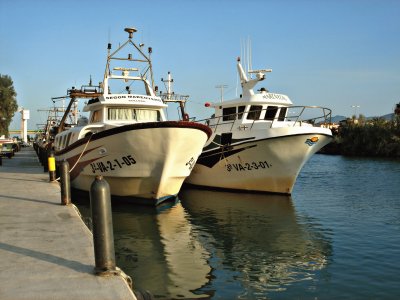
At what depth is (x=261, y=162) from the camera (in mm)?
18094

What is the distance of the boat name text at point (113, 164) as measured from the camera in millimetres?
13633

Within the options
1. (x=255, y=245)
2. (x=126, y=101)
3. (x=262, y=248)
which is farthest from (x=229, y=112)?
(x=262, y=248)

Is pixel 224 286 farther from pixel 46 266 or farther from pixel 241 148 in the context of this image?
pixel 241 148

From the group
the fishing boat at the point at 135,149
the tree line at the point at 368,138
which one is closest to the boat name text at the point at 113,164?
the fishing boat at the point at 135,149

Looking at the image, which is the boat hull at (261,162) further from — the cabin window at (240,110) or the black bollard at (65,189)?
the black bollard at (65,189)

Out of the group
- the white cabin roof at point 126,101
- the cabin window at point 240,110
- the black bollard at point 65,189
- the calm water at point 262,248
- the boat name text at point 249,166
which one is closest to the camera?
the calm water at point 262,248

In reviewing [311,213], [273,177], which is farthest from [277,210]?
[273,177]

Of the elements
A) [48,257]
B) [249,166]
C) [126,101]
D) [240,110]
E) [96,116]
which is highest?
[126,101]

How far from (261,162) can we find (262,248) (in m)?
8.43

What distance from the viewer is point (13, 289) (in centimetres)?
483

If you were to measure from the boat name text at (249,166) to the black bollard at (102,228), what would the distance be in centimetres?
1299

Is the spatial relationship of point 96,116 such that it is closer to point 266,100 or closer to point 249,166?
point 249,166

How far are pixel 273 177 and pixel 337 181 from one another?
26.6ft

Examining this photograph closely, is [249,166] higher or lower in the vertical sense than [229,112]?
lower
